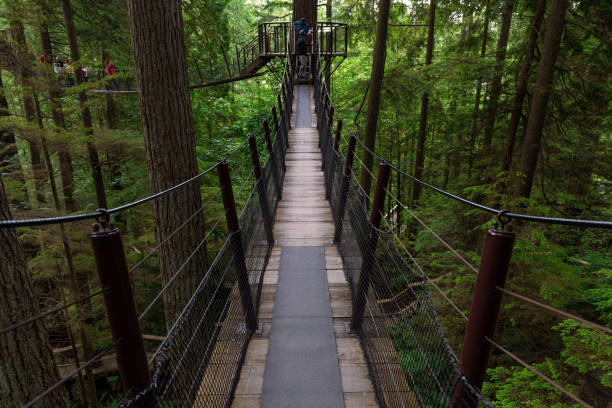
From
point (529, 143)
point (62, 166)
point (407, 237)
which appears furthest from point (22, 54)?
point (407, 237)

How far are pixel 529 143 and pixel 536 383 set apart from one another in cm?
330

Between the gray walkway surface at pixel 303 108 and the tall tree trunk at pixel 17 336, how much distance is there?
9.25 m

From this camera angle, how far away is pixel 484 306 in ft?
4.13

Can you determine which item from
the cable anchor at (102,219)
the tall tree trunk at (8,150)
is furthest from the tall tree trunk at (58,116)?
the cable anchor at (102,219)

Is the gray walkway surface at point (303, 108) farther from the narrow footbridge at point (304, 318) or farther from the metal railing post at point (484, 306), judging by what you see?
the metal railing post at point (484, 306)

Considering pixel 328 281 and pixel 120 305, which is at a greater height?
pixel 120 305

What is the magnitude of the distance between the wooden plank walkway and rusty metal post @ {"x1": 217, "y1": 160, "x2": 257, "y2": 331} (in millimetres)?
281

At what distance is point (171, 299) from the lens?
4.12m

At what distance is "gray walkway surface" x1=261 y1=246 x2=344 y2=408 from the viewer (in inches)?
95.5

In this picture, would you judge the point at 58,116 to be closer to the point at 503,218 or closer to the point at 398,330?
the point at 398,330

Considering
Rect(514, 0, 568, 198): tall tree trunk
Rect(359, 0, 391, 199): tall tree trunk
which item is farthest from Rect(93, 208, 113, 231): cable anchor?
Rect(359, 0, 391, 199): tall tree trunk

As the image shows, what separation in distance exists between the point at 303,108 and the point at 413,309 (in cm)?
1206

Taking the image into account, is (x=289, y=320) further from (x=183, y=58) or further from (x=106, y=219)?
(x=183, y=58)

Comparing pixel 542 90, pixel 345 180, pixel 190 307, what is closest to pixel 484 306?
pixel 190 307
